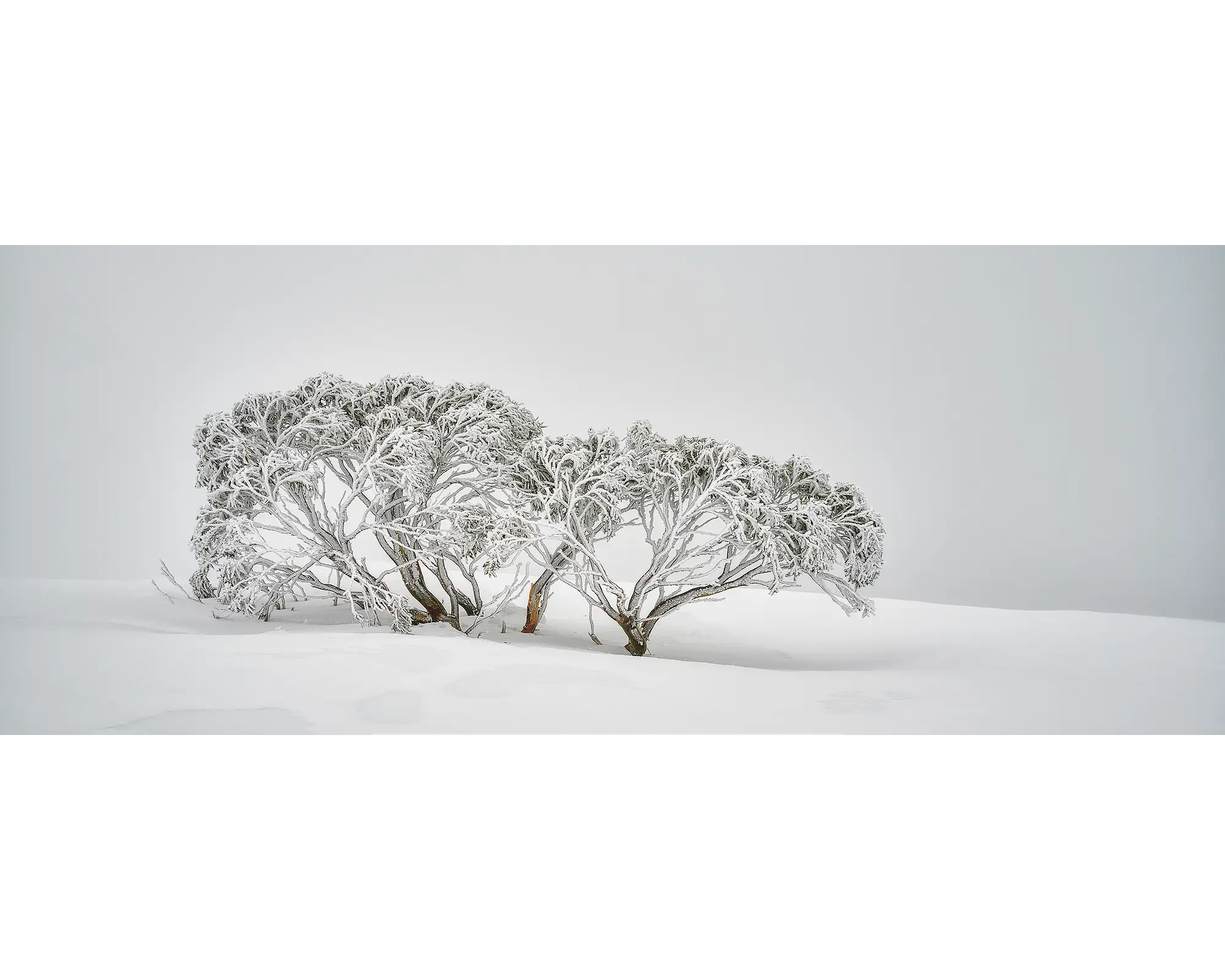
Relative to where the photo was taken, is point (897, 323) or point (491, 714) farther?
point (897, 323)

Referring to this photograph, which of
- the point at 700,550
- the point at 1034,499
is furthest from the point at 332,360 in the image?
the point at 1034,499

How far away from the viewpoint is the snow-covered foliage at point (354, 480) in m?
6.58

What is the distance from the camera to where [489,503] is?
22.7 feet

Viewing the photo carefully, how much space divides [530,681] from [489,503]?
2.07 meters

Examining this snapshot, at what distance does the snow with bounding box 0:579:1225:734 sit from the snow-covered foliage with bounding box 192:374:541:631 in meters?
0.47

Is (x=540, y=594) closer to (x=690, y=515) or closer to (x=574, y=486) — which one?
(x=574, y=486)

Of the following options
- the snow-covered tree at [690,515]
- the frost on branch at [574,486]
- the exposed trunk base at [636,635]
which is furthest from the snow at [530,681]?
the frost on branch at [574,486]

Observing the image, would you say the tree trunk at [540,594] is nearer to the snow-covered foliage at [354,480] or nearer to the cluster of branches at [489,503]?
the cluster of branches at [489,503]

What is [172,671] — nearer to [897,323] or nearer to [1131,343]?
[897,323]

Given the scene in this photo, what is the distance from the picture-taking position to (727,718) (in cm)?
500

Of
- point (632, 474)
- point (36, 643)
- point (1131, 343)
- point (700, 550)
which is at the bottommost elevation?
point (36, 643)

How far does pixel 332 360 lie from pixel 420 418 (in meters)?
2.67

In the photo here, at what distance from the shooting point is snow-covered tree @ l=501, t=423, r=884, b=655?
635 cm

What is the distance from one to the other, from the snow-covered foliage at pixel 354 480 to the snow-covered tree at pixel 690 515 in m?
0.42
